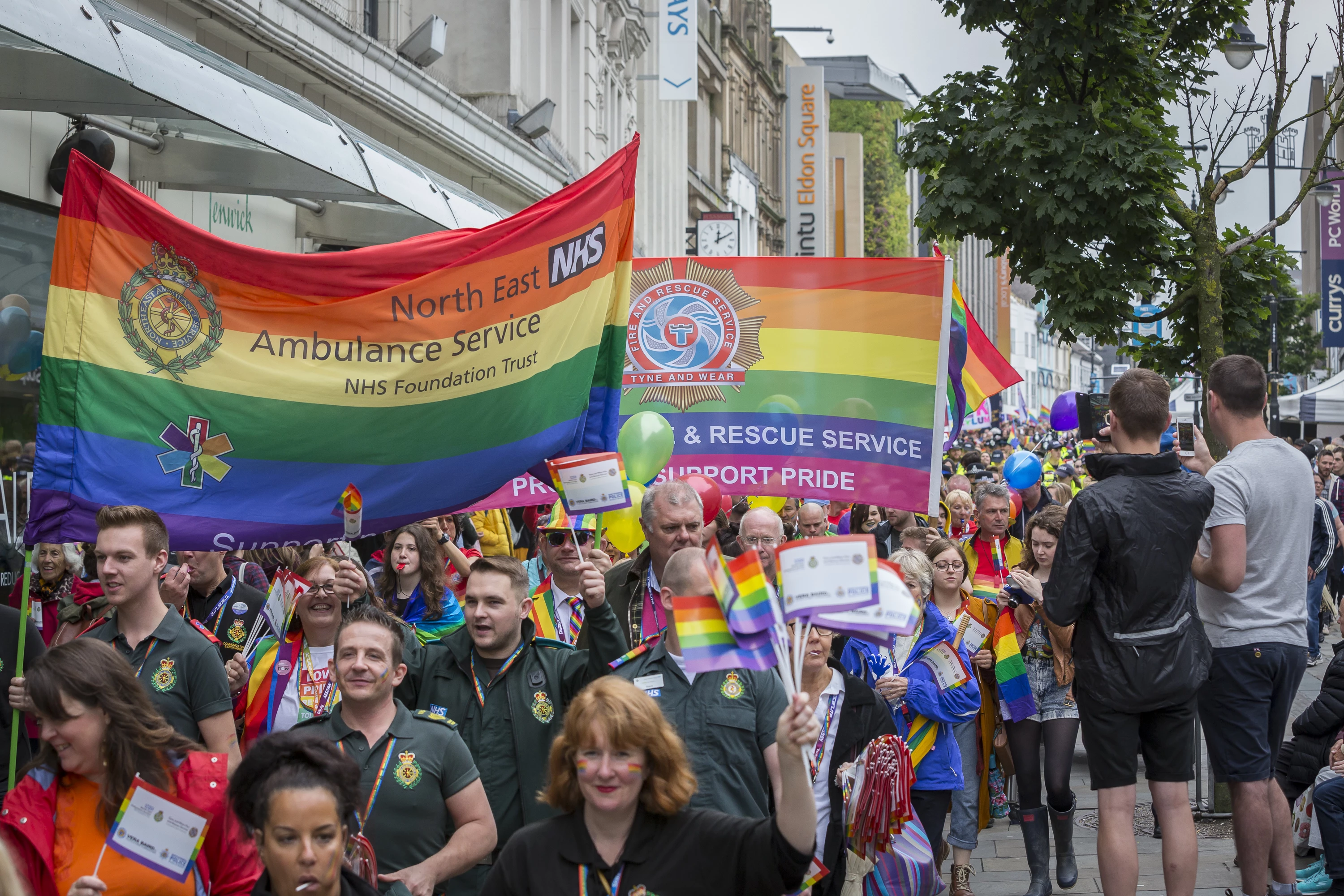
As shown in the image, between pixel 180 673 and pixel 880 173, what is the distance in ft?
293

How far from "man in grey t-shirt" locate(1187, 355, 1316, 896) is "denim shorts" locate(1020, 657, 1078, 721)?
1297mm

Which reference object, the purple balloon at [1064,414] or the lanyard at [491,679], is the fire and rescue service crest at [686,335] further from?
the purple balloon at [1064,414]

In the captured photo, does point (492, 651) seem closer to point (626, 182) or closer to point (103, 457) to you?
point (103, 457)

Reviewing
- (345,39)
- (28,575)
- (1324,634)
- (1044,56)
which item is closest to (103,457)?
(28,575)

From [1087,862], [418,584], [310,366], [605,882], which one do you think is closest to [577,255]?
[310,366]

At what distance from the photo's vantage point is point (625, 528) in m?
7.85

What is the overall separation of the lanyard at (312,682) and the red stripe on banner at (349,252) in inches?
54.6

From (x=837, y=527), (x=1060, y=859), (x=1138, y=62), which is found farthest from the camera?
(x=837, y=527)

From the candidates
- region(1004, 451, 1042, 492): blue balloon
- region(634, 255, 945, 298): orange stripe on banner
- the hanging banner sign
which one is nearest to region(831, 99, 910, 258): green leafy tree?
the hanging banner sign

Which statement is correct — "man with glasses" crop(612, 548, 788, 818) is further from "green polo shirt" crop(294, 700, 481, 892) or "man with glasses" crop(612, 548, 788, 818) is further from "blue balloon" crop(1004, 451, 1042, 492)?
"blue balloon" crop(1004, 451, 1042, 492)

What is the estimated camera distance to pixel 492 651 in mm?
4816

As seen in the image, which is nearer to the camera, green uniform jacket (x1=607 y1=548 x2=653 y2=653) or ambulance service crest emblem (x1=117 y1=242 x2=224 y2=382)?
ambulance service crest emblem (x1=117 y1=242 x2=224 y2=382)

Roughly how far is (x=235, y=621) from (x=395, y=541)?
2.97ft

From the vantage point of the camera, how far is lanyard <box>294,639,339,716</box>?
5.34 m
